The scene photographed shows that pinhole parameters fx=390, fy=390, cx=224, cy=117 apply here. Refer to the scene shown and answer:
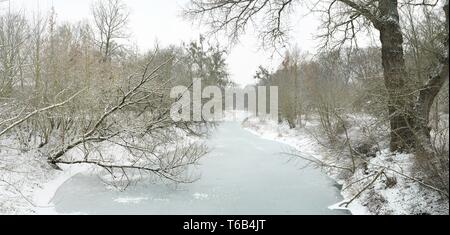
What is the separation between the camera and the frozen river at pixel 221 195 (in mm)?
9203

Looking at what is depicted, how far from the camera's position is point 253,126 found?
110 ft

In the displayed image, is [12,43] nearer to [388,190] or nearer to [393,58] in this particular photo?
[393,58]

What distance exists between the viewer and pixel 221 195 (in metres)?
10.5

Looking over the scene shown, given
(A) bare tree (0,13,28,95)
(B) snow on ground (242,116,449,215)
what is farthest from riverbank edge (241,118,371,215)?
(A) bare tree (0,13,28,95)

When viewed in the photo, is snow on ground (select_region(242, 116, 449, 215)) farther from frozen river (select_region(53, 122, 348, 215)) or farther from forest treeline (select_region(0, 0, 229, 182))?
forest treeline (select_region(0, 0, 229, 182))

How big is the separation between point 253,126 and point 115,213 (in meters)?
25.0

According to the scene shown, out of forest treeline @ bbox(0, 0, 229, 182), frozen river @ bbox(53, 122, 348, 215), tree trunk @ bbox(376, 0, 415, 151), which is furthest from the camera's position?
forest treeline @ bbox(0, 0, 229, 182)

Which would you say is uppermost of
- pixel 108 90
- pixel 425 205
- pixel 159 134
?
pixel 108 90

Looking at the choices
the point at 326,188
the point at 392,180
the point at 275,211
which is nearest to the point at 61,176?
the point at 275,211

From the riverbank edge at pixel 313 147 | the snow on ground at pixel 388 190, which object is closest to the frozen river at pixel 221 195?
the riverbank edge at pixel 313 147

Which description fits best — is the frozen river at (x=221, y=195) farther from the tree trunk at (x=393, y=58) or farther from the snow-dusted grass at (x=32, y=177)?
the tree trunk at (x=393, y=58)

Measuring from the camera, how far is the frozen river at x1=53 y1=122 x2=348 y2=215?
9.20 metres

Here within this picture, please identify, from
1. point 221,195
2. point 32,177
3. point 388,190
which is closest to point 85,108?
point 32,177

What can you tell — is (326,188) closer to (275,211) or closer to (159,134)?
(275,211)
